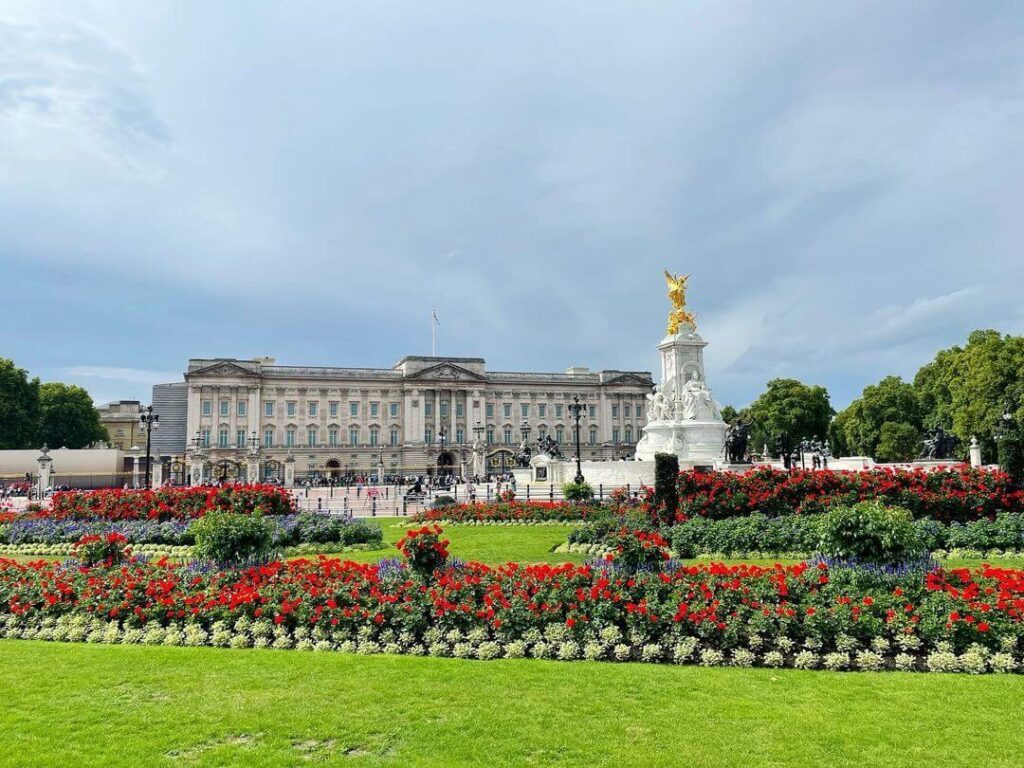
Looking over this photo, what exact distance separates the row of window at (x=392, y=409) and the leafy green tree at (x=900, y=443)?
3962cm

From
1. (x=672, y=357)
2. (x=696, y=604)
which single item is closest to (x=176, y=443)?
(x=672, y=357)

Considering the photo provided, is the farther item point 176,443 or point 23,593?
point 176,443

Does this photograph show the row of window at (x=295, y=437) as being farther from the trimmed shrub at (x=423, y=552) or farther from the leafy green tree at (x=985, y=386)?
the trimmed shrub at (x=423, y=552)

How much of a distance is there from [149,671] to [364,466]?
275ft

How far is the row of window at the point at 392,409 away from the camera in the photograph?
84.9 m

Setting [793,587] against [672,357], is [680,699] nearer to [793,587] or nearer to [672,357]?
[793,587]

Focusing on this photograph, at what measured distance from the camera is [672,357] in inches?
1617

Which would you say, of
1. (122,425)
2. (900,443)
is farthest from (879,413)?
(122,425)

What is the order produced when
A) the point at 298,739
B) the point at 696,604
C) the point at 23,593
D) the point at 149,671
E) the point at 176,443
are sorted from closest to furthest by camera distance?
the point at 298,739 < the point at 149,671 < the point at 696,604 < the point at 23,593 < the point at 176,443

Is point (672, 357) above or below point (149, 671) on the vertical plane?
above

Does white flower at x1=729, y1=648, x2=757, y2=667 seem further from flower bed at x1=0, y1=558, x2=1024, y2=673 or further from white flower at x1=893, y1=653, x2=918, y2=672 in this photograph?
white flower at x1=893, y1=653, x2=918, y2=672

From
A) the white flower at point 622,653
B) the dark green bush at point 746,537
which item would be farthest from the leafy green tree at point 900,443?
the white flower at point 622,653

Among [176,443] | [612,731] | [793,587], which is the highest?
[176,443]

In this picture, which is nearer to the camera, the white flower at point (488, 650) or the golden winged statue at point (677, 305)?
the white flower at point (488, 650)
